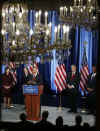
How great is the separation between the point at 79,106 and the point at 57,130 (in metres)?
A: 6.30

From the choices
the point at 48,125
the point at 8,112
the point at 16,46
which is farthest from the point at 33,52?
the point at 8,112

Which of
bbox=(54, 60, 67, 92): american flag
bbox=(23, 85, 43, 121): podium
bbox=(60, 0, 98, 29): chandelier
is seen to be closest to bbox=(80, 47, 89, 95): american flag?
bbox=(54, 60, 67, 92): american flag

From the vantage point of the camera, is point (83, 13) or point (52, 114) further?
point (52, 114)

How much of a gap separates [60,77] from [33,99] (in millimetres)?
2019

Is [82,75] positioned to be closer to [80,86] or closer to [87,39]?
[80,86]

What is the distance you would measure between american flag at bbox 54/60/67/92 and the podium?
73.6 inches

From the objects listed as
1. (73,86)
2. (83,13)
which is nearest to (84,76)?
(73,86)

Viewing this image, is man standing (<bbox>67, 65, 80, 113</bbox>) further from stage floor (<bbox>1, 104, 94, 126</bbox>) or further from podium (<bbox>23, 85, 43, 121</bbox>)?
podium (<bbox>23, 85, 43, 121</bbox>)

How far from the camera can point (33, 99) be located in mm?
6512

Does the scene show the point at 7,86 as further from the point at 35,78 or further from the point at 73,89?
the point at 73,89

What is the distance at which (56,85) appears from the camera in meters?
8.42

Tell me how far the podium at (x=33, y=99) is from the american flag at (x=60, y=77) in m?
1.87

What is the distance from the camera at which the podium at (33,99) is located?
21.0 feet

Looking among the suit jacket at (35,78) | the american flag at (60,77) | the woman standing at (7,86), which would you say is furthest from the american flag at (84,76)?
the woman standing at (7,86)
